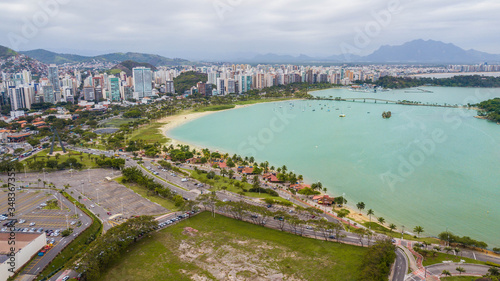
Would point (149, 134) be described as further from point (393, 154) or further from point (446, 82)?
point (446, 82)

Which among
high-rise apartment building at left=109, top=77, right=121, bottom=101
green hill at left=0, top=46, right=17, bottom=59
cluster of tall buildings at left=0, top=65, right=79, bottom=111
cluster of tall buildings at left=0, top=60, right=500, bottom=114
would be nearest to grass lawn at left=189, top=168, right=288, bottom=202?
cluster of tall buildings at left=0, top=65, right=79, bottom=111

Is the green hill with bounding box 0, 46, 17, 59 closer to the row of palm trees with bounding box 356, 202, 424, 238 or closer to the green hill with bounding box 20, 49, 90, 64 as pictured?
the green hill with bounding box 20, 49, 90, 64

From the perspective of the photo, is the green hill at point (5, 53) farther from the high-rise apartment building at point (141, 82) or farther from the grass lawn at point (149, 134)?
the grass lawn at point (149, 134)

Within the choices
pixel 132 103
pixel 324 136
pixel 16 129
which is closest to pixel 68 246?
pixel 324 136

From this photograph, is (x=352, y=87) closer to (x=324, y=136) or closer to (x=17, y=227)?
(x=324, y=136)

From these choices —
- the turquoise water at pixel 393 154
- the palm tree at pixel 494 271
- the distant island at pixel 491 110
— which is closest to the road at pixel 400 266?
the palm tree at pixel 494 271

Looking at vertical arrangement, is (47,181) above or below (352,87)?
below

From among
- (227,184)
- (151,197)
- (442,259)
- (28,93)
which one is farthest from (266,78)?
(442,259)
